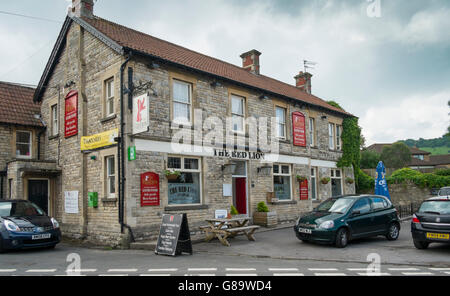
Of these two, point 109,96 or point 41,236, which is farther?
point 109,96

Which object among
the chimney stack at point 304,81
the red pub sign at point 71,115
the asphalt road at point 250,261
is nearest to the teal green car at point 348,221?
the asphalt road at point 250,261

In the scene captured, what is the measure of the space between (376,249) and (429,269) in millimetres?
2775

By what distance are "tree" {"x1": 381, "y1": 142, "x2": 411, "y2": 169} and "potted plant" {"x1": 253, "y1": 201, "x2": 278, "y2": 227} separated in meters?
57.3

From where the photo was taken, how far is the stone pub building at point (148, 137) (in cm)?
1295

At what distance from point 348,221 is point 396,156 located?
63.2m

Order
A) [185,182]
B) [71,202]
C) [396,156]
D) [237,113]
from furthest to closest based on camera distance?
[396,156] < [237,113] < [71,202] < [185,182]

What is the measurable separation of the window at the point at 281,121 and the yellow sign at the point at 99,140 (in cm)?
905

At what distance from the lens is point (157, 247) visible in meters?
10.8

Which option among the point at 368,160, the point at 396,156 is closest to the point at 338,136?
the point at 368,160

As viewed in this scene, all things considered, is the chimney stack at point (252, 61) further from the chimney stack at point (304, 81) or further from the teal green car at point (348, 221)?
the teal green car at point (348, 221)

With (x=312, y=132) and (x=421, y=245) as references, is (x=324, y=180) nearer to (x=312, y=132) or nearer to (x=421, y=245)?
(x=312, y=132)

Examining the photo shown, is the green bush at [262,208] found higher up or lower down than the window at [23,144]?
lower down

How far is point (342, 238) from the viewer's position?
1138 cm
